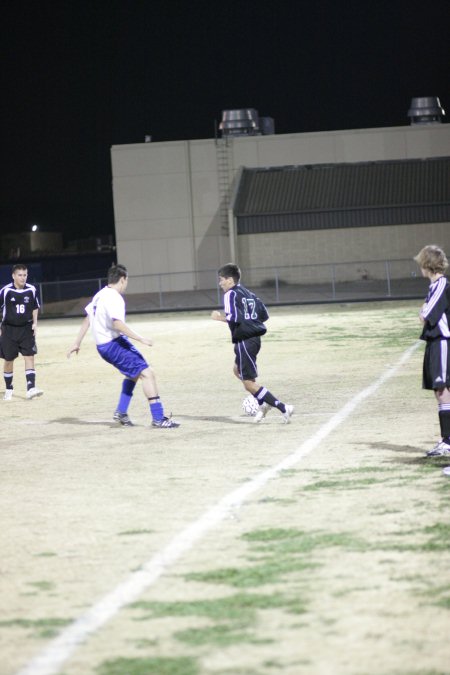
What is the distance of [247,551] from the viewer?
22.5ft

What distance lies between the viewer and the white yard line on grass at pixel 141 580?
509 centimetres

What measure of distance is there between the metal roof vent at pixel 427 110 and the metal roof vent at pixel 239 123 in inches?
293

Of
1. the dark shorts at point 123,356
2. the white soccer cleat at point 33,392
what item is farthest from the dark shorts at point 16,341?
the dark shorts at point 123,356

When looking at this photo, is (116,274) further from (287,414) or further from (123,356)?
(287,414)

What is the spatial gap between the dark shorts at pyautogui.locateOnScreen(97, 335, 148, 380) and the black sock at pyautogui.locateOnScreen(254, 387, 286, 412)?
4.45 ft

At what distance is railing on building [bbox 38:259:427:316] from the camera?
4625 cm

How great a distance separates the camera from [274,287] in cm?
4916

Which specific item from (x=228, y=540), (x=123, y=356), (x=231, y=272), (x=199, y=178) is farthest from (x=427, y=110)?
(x=228, y=540)

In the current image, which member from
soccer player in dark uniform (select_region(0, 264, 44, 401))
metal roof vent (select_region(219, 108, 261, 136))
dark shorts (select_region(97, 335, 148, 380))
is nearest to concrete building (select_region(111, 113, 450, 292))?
metal roof vent (select_region(219, 108, 261, 136))

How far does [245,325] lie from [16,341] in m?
5.58

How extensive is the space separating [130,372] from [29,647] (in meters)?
7.81

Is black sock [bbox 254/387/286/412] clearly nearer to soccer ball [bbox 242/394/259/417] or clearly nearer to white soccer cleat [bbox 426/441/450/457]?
soccer ball [bbox 242/394/259/417]

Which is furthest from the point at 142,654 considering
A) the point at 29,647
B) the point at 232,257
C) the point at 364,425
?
the point at 232,257

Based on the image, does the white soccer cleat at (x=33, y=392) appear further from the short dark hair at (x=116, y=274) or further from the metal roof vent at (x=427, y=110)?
the metal roof vent at (x=427, y=110)
